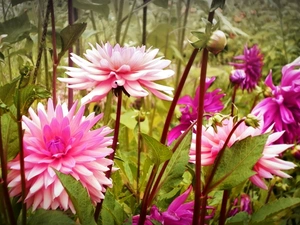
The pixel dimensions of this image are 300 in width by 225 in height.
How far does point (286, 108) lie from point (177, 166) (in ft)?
0.50

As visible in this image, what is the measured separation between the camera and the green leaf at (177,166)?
1.23 feet

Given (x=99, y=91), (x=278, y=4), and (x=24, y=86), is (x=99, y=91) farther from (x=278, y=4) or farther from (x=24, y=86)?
(x=278, y=4)

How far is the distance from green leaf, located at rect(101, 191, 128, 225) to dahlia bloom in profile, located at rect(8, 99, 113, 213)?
0.18 feet

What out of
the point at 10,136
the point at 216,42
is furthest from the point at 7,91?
the point at 216,42

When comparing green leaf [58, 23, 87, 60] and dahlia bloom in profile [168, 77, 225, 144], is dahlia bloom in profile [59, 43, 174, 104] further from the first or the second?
dahlia bloom in profile [168, 77, 225, 144]

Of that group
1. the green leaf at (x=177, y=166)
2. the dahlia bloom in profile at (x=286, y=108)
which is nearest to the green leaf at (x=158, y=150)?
the green leaf at (x=177, y=166)

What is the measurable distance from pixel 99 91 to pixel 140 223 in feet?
0.35

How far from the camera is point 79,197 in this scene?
0.32m

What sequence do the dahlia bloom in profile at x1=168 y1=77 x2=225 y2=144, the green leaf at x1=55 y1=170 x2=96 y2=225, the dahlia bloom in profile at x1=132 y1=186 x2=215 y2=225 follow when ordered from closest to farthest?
the green leaf at x1=55 y1=170 x2=96 y2=225 → the dahlia bloom in profile at x1=132 y1=186 x2=215 y2=225 → the dahlia bloom in profile at x1=168 y1=77 x2=225 y2=144

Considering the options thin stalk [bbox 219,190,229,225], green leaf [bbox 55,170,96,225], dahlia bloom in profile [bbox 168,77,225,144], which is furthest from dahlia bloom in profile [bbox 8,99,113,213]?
dahlia bloom in profile [bbox 168,77,225,144]

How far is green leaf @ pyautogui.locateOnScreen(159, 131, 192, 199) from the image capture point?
376 mm

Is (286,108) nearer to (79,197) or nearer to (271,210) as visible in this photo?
(271,210)

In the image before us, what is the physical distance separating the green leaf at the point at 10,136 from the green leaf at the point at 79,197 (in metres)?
0.06

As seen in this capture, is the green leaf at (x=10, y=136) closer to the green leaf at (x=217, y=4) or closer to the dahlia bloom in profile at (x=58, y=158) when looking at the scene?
the dahlia bloom in profile at (x=58, y=158)
